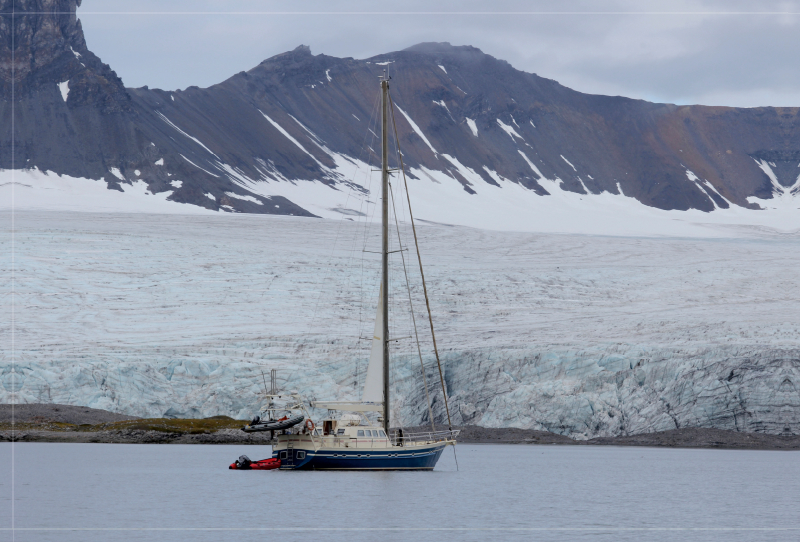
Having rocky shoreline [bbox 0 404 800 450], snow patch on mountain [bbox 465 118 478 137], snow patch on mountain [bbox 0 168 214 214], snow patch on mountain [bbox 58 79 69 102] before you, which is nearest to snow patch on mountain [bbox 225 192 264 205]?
snow patch on mountain [bbox 0 168 214 214]

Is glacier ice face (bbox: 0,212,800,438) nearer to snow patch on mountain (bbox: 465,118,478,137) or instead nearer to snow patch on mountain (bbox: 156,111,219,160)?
snow patch on mountain (bbox: 156,111,219,160)

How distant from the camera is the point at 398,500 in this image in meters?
25.5

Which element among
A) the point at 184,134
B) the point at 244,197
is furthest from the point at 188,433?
the point at 184,134

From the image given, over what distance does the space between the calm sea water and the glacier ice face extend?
4.32 m

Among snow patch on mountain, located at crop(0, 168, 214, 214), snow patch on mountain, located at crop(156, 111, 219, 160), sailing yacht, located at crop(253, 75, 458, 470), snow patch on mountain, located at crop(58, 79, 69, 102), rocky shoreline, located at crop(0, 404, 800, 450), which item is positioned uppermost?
snow patch on mountain, located at crop(58, 79, 69, 102)

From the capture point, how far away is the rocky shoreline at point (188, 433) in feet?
138

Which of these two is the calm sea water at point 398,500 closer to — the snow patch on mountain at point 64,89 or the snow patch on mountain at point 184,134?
the snow patch on mountain at point 64,89

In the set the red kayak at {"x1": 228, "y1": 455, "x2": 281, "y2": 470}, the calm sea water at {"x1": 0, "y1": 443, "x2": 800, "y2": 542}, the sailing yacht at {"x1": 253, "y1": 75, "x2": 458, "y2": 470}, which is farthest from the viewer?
the red kayak at {"x1": 228, "y1": 455, "x2": 281, "y2": 470}

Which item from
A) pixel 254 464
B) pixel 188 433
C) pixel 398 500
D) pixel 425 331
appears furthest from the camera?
pixel 425 331

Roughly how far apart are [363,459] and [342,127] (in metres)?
131

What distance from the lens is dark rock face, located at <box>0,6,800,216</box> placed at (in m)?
124

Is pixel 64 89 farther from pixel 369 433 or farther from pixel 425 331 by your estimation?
pixel 369 433

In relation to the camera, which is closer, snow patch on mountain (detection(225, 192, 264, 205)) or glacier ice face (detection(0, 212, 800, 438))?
glacier ice face (detection(0, 212, 800, 438))

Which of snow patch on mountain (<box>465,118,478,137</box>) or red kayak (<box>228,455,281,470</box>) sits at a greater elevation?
snow patch on mountain (<box>465,118,478,137</box>)
